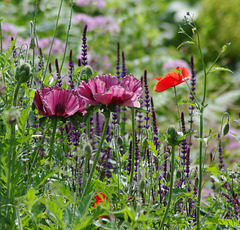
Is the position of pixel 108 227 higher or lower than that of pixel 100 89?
lower

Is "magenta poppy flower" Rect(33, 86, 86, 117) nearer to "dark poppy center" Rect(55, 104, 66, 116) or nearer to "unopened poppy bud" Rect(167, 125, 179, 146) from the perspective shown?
"dark poppy center" Rect(55, 104, 66, 116)

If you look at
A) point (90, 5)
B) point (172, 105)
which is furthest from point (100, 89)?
point (90, 5)

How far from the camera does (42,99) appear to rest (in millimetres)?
841

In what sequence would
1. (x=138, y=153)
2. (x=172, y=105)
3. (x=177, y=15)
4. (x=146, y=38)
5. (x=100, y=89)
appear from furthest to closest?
(x=177, y=15), (x=146, y=38), (x=172, y=105), (x=138, y=153), (x=100, y=89)

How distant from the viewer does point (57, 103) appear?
0.84 meters

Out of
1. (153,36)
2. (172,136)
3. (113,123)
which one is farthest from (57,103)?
(153,36)

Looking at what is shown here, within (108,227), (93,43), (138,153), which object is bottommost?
(108,227)

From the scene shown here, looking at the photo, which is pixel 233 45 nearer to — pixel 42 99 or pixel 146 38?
pixel 146 38

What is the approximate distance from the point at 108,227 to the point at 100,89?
25cm

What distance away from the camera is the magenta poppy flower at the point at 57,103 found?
2.74 feet

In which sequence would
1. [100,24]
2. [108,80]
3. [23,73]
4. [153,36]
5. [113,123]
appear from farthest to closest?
[153,36] < [100,24] < [113,123] < [108,80] < [23,73]

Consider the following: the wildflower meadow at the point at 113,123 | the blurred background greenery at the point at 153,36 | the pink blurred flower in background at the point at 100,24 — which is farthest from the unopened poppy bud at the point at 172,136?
the pink blurred flower in background at the point at 100,24

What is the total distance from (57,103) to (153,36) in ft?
11.9

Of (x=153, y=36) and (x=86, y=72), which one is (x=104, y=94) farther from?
(x=153, y=36)
